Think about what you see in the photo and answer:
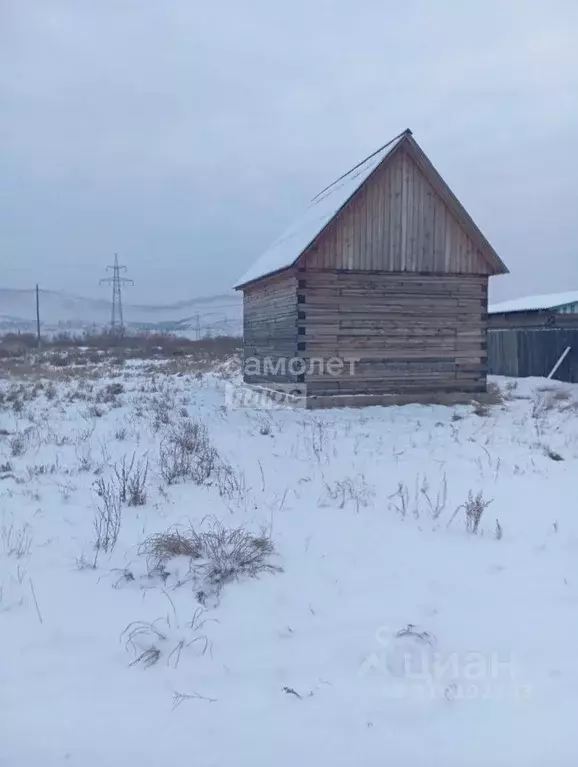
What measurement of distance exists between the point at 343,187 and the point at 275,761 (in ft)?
45.2

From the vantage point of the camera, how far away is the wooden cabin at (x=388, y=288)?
43.8 ft

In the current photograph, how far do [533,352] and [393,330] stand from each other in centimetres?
996

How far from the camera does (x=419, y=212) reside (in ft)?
45.3

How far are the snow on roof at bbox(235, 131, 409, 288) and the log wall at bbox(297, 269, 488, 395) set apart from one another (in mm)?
885

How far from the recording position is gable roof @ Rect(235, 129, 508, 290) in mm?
13133

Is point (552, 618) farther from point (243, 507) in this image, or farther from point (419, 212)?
point (419, 212)

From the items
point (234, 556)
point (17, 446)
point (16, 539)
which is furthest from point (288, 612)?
point (17, 446)

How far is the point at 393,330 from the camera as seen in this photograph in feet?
45.7

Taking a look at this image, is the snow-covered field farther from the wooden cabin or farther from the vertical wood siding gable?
the vertical wood siding gable

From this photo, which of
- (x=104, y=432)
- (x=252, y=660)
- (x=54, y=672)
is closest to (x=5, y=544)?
(x=54, y=672)

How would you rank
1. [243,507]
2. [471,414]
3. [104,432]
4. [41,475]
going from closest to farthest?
[243,507] < [41,475] < [104,432] < [471,414]

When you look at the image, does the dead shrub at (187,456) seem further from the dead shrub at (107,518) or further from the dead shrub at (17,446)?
the dead shrub at (17,446)

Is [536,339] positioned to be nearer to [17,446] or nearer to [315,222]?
[315,222]

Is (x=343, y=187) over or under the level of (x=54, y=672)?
over
